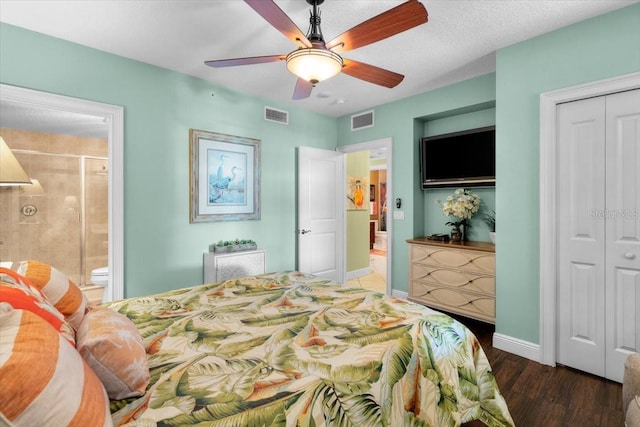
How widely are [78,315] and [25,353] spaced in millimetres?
779

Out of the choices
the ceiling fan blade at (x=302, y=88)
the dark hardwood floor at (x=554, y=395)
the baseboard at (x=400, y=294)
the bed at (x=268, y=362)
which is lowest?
the dark hardwood floor at (x=554, y=395)

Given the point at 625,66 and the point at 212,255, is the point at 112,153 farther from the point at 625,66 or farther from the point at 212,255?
the point at 625,66

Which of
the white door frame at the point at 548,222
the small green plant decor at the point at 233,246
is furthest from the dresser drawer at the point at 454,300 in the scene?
the small green plant decor at the point at 233,246

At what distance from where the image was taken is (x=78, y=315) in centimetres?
134

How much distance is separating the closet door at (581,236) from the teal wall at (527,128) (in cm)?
17

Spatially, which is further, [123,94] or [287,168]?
[287,168]

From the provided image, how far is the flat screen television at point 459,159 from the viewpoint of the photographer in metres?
3.45

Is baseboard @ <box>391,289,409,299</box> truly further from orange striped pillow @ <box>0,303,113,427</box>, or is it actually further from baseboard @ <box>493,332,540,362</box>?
orange striped pillow @ <box>0,303,113,427</box>

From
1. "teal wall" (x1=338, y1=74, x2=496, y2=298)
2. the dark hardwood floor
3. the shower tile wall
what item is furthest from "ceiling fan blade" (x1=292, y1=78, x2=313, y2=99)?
the shower tile wall

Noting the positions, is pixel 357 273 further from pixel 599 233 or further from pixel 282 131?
pixel 599 233

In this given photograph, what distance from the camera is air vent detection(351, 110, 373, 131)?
4.47 meters

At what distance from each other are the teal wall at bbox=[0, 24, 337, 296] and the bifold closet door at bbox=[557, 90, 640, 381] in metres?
3.11

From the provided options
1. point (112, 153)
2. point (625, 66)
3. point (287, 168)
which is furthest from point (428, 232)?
point (112, 153)

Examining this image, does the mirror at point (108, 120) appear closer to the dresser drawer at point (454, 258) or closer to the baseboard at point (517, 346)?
the dresser drawer at point (454, 258)
